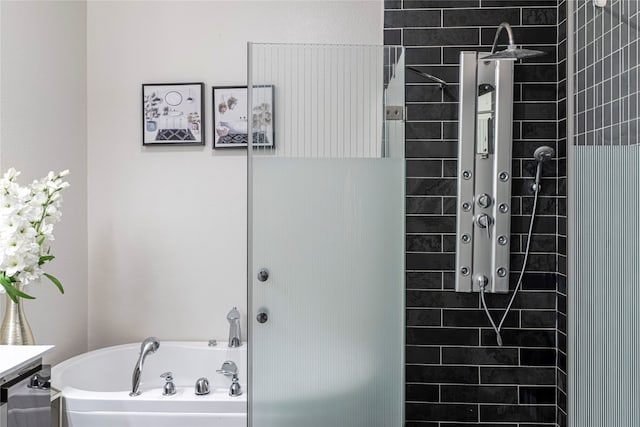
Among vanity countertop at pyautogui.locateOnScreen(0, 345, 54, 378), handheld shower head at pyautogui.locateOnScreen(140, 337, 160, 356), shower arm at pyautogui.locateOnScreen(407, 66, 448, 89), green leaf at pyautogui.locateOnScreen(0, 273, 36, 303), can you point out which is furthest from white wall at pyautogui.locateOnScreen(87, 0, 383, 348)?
vanity countertop at pyautogui.locateOnScreen(0, 345, 54, 378)

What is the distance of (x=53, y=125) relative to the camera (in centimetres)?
240

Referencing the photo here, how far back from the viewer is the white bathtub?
76.0 inches

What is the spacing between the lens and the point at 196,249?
2695 mm

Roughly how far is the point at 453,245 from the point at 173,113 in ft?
5.54

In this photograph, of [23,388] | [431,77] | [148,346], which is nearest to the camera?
[23,388]

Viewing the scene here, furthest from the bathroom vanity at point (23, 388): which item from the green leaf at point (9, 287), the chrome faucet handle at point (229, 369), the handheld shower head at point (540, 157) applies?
the handheld shower head at point (540, 157)

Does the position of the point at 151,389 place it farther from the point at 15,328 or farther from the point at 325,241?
the point at 325,241

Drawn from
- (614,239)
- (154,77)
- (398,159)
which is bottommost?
(614,239)

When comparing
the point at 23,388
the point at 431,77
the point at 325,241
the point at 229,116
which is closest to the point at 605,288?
the point at 325,241

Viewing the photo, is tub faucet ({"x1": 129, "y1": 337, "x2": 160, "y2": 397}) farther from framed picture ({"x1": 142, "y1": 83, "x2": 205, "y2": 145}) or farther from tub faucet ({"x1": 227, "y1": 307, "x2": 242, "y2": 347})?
framed picture ({"x1": 142, "y1": 83, "x2": 205, "y2": 145})

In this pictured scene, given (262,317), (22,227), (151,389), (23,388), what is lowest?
(151,389)

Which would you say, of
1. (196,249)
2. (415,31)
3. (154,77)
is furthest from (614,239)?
(154,77)

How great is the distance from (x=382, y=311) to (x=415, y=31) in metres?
1.35

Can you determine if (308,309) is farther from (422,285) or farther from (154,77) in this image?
(154,77)
